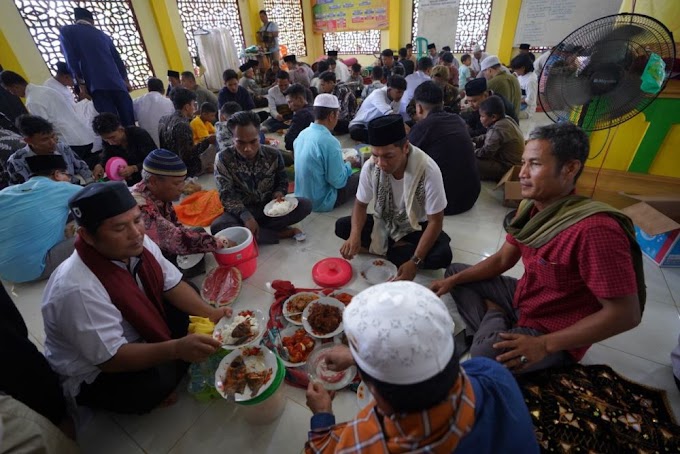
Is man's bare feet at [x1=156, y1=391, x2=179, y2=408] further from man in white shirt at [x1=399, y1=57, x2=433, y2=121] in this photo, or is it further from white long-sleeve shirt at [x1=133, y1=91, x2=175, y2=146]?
man in white shirt at [x1=399, y1=57, x2=433, y2=121]

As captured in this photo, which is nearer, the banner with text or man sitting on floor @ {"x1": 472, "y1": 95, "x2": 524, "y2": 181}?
man sitting on floor @ {"x1": 472, "y1": 95, "x2": 524, "y2": 181}

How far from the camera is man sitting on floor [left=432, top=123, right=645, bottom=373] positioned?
1.18m

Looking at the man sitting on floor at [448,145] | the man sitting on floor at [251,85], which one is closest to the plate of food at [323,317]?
the man sitting on floor at [448,145]

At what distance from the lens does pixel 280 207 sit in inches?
115

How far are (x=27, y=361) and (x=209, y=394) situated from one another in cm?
80

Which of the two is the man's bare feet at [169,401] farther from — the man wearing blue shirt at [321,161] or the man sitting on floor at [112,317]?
the man wearing blue shirt at [321,161]

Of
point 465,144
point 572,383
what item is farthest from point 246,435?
point 465,144

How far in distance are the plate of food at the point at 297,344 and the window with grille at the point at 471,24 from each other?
1064 cm

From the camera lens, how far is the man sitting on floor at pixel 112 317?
1.27m

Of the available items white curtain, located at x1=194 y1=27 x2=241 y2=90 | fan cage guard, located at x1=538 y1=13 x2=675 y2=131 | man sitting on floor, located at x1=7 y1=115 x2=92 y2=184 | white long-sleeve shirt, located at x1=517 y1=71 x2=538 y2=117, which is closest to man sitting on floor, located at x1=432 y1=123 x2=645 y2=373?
fan cage guard, located at x1=538 y1=13 x2=675 y2=131

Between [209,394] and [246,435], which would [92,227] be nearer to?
[209,394]

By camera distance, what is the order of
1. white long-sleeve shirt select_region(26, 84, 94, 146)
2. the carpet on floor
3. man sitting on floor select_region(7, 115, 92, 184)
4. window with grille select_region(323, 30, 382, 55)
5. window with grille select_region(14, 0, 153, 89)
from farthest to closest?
1. window with grille select_region(323, 30, 382, 55)
2. window with grille select_region(14, 0, 153, 89)
3. white long-sleeve shirt select_region(26, 84, 94, 146)
4. man sitting on floor select_region(7, 115, 92, 184)
5. the carpet on floor

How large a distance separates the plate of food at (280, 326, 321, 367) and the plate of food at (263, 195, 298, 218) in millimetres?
1180

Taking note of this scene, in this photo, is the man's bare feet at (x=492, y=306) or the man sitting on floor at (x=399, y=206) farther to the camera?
the man sitting on floor at (x=399, y=206)
